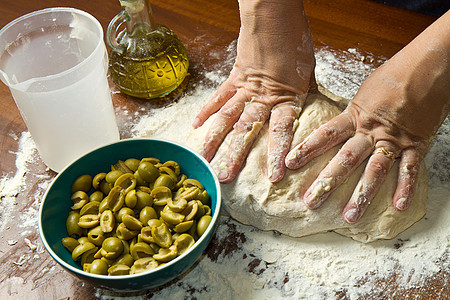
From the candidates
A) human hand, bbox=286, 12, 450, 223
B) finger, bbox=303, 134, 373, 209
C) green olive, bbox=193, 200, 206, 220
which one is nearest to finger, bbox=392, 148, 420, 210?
human hand, bbox=286, 12, 450, 223

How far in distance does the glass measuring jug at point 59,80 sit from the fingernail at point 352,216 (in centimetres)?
68

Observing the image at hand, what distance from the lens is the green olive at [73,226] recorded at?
118 centimetres

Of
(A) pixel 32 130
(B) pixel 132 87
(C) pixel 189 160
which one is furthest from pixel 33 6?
(C) pixel 189 160

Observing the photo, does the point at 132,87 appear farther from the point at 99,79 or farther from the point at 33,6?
the point at 33,6

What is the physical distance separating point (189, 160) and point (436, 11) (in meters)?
1.06

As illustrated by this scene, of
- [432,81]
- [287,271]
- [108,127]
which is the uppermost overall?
[432,81]

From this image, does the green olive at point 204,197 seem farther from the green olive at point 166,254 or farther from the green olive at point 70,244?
the green olive at point 70,244

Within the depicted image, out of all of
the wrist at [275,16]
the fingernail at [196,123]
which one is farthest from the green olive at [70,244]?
the wrist at [275,16]

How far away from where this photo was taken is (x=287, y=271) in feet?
3.95

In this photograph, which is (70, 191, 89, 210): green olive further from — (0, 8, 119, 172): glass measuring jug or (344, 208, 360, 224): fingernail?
(344, 208, 360, 224): fingernail

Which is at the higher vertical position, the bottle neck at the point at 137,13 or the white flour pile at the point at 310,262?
the bottle neck at the point at 137,13

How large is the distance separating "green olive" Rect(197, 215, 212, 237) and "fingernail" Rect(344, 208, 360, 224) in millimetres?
334

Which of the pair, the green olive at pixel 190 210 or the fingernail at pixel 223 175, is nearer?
the green olive at pixel 190 210

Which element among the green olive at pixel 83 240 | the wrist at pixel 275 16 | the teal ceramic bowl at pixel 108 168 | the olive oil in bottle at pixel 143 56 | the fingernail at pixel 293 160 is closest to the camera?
the teal ceramic bowl at pixel 108 168
